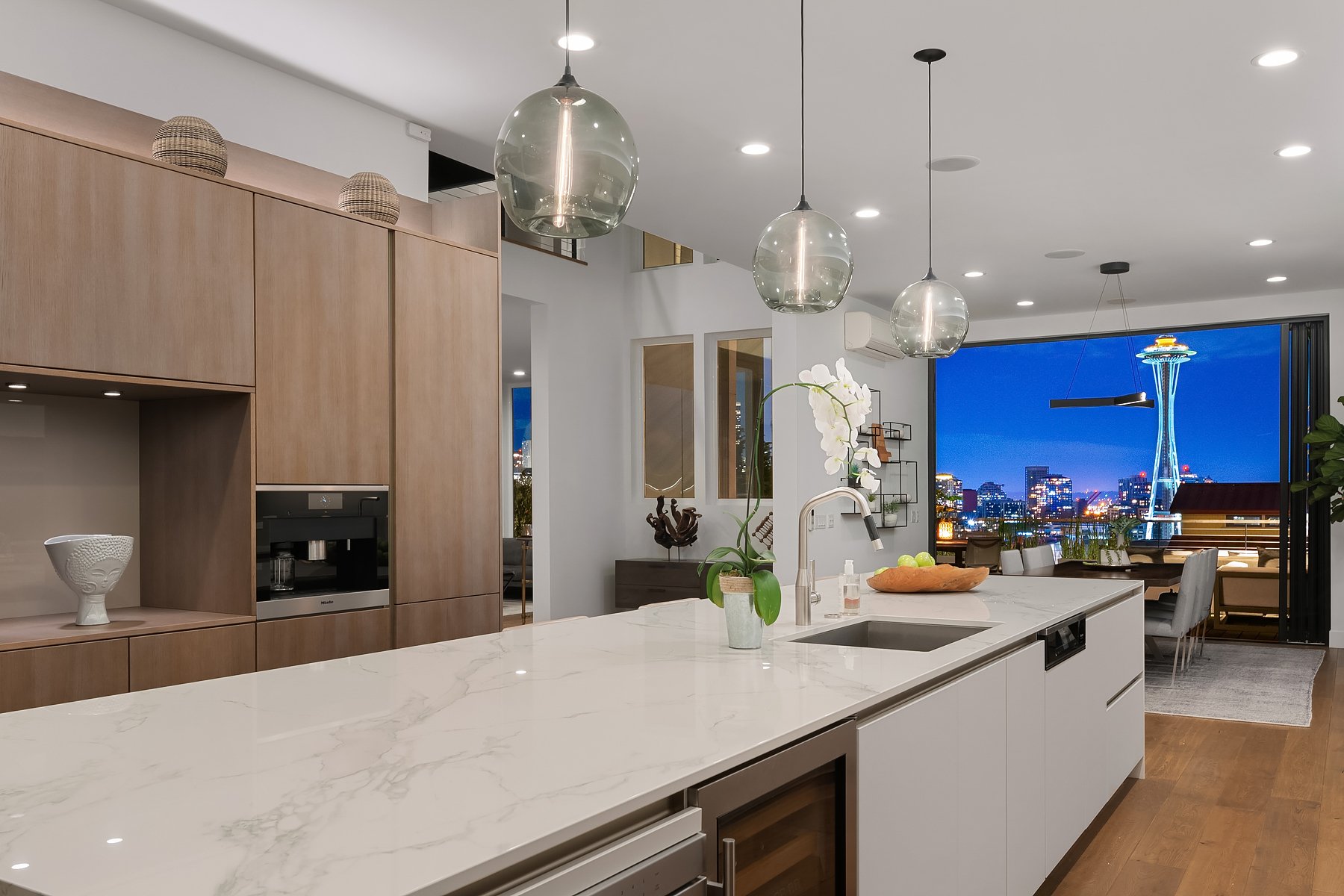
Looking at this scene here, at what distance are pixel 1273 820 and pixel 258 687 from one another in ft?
11.9

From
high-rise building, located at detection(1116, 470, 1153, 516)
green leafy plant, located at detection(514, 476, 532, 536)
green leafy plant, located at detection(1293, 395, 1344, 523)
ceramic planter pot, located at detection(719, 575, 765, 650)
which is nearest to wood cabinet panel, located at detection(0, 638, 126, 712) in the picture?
ceramic planter pot, located at detection(719, 575, 765, 650)

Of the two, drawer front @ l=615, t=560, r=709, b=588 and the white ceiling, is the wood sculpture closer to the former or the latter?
drawer front @ l=615, t=560, r=709, b=588

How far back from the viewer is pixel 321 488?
11.3 ft

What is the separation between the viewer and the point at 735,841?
56.0 inches

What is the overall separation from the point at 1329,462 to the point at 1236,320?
136cm

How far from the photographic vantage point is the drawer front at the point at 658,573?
7.75 meters

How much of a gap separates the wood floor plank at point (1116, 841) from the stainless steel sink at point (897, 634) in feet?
3.14

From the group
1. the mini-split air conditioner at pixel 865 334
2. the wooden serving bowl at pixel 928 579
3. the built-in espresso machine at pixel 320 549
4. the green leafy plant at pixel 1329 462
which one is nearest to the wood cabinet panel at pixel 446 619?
the built-in espresso machine at pixel 320 549

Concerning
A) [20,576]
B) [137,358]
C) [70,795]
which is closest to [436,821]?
[70,795]

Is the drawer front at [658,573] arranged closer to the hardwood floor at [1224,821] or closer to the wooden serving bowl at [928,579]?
the hardwood floor at [1224,821]

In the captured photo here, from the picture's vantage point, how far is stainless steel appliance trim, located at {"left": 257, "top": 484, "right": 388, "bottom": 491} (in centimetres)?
329

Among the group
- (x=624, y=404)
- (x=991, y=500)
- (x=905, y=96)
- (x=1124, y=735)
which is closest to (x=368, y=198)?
(x=905, y=96)

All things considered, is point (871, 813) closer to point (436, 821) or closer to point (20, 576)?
point (436, 821)

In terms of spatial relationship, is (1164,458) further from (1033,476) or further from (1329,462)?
(1329,462)
